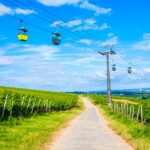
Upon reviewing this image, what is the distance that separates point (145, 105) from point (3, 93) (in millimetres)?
15299

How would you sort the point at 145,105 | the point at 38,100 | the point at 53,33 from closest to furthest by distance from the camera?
the point at 53,33 < the point at 145,105 < the point at 38,100

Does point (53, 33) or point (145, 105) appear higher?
point (53, 33)

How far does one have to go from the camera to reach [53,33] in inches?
597

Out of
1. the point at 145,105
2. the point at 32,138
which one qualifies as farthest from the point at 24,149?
the point at 145,105

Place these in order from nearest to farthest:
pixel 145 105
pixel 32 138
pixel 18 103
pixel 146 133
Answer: pixel 32 138, pixel 146 133, pixel 18 103, pixel 145 105

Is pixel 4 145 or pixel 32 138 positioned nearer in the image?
pixel 4 145

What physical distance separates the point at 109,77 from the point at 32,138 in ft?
102

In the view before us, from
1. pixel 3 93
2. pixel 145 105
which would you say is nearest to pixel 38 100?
pixel 3 93

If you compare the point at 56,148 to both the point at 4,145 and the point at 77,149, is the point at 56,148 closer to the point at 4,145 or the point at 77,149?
the point at 77,149

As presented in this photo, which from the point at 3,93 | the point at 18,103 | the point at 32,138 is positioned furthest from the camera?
the point at 18,103

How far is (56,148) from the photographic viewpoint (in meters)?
8.41

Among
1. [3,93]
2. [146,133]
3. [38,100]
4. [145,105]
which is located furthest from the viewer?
[38,100]

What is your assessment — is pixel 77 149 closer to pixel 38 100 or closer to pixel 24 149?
pixel 24 149

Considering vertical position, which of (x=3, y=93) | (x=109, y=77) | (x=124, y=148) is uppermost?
(x=109, y=77)
